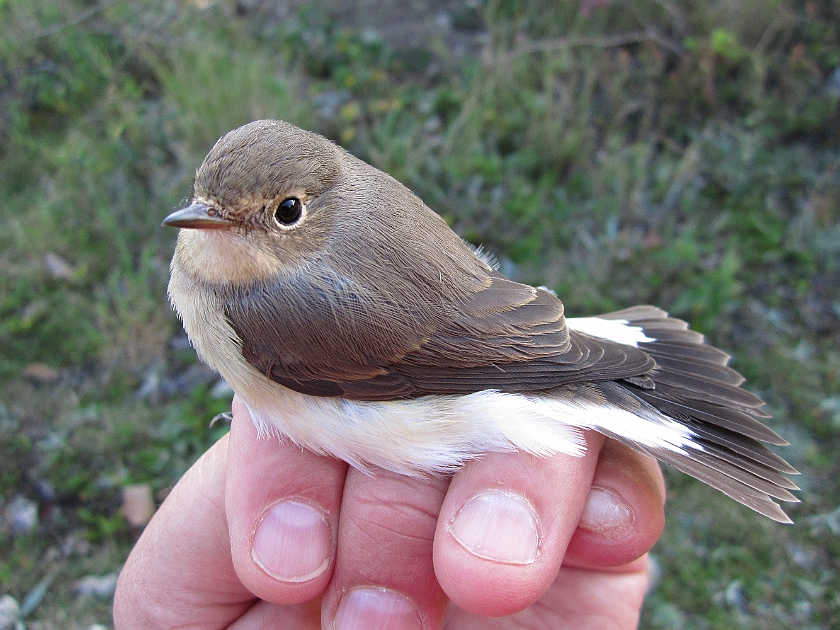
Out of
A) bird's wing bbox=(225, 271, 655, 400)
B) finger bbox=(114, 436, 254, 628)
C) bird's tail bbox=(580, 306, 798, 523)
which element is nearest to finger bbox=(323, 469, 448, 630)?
bird's wing bbox=(225, 271, 655, 400)

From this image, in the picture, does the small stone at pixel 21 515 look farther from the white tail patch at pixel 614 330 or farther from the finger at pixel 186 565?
the white tail patch at pixel 614 330

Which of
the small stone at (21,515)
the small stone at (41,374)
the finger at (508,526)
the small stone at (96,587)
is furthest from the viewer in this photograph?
the small stone at (41,374)

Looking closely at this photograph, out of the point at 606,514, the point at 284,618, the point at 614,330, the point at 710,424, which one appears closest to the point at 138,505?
the point at 284,618

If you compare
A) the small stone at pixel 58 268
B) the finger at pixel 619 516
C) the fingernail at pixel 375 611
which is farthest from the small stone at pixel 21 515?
the finger at pixel 619 516

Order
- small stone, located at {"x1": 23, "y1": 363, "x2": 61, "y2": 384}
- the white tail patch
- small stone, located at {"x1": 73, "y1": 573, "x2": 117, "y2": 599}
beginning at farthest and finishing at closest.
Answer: small stone, located at {"x1": 23, "y1": 363, "x2": 61, "y2": 384}, small stone, located at {"x1": 73, "y1": 573, "x2": 117, "y2": 599}, the white tail patch

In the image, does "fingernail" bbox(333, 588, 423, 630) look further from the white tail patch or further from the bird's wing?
the white tail patch

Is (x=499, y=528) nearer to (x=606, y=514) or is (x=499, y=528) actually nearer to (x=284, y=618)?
(x=606, y=514)

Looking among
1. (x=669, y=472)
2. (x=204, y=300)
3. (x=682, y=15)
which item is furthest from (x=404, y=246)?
(x=682, y=15)
